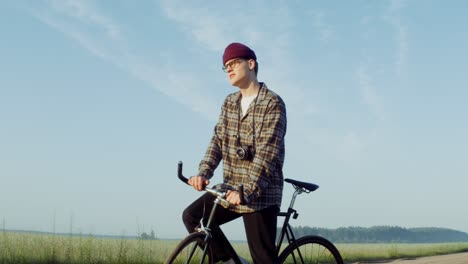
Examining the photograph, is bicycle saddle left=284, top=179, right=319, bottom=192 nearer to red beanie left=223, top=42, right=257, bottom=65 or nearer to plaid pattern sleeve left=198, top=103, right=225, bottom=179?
plaid pattern sleeve left=198, top=103, right=225, bottom=179

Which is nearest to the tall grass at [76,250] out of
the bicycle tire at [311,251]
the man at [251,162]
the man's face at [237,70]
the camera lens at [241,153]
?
the bicycle tire at [311,251]

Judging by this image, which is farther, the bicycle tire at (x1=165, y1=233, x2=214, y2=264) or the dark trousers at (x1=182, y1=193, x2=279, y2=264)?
the dark trousers at (x1=182, y1=193, x2=279, y2=264)

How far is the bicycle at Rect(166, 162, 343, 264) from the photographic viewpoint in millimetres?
4738

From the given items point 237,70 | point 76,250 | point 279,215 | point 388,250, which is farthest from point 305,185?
point 388,250

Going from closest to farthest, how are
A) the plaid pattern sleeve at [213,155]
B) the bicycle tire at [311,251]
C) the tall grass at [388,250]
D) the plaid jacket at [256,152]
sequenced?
the plaid jacket at [256,152]
the plaid pattern sleeve at [213,155]
the bicycle tire at [311,251]
the tall grass at [388,250]

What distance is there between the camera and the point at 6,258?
29.8ft

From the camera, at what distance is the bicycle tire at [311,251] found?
5719 mm

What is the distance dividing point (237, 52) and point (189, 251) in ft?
5.28

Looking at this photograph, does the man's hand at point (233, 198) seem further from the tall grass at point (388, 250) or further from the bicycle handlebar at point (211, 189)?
the tall grass at point (388, 250)

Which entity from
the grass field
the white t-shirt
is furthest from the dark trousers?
the grass field

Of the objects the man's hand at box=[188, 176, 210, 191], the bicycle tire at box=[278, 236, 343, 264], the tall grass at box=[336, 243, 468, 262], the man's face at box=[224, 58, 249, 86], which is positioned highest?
the man's face at box=[224, 58, 249, 86]

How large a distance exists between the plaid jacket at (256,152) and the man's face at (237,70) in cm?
19

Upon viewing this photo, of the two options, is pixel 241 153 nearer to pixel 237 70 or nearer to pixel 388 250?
pixel 237 70

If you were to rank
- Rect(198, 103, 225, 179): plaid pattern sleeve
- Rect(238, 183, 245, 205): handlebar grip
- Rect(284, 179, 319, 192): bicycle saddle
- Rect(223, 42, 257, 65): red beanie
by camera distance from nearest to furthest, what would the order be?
1. Rect(238, 183, 245, 205): handlebar grip
2. Rect(223, 42, 257, 65): red beanie
3. Rect(198, 103, 225, 179): plaid pattern sleeve
4. Rect(284, 179, 319, 192): bicycle saddle
